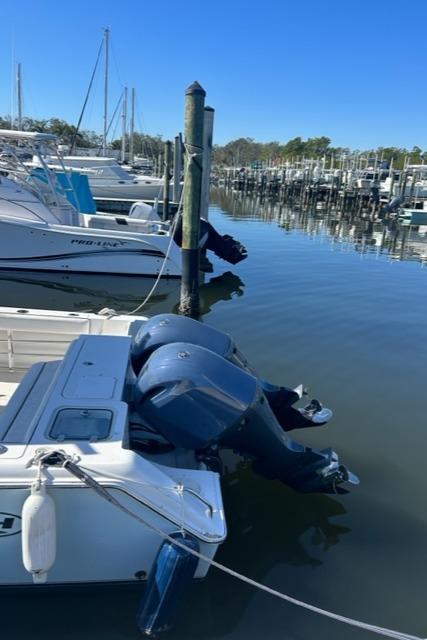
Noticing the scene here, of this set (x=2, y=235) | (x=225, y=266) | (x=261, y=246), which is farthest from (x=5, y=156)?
(x=261, y=246)

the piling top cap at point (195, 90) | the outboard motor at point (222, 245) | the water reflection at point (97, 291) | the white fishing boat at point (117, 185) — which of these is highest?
the piling top cap at point (195, 90)

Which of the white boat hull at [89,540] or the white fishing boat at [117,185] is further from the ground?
the white fishing boat at [117,185]

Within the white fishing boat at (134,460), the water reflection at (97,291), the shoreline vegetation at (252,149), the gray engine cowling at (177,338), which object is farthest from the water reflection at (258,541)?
the shoreline vegetation at (252,149)

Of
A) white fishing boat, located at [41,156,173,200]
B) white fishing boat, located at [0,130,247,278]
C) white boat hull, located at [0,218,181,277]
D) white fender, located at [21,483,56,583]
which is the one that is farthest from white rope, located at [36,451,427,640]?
white fishing boat, located at [41,156,173,200]

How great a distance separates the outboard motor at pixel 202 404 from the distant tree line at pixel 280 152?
65633 mm

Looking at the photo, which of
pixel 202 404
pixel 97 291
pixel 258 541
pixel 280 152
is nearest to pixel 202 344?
pixel 202 404

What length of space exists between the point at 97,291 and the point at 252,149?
356 feet

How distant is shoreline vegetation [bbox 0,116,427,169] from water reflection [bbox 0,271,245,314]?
93.9ft

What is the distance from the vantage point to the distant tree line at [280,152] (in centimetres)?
7412

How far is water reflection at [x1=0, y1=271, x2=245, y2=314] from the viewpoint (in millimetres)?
8734

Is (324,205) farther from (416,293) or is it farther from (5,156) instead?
(5,156)

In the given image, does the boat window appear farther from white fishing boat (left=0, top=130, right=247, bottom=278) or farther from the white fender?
white fishing boat (left=0, top=130, right=247, bottom=278)

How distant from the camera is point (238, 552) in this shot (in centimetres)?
311

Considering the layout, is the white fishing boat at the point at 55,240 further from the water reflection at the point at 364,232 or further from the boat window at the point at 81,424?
the water reflection at the point at 364,232
